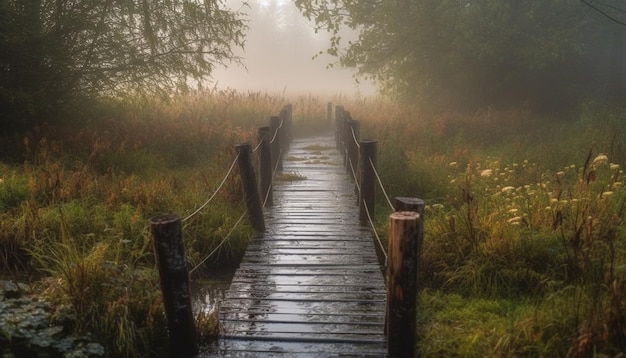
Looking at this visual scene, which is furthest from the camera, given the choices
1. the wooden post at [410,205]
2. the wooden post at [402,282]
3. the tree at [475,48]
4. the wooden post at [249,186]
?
the tree at [475,48]

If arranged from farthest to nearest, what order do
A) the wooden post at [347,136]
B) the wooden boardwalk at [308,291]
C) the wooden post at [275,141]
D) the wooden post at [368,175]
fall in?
the wooden post at [275,141], the wooden post at [347,136], the wooden post at [368,175], the wooden boardwalk at [308,291]

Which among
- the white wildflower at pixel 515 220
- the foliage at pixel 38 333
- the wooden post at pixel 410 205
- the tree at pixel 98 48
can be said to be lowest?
the foliage at pixel 38 333

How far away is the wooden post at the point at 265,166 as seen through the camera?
827 centimetres

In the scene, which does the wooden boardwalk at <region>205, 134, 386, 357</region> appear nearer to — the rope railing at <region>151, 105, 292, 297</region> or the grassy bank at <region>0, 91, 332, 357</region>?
the rope railing at <region>151, 105, 292, 297</region>

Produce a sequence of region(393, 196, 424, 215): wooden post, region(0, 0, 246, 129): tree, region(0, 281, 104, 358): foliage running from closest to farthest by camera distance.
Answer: region(0, 281, 104, 358): foliage
region(393, 196, 424, 215): wooden post
region(0, 0, 246, 129): tree

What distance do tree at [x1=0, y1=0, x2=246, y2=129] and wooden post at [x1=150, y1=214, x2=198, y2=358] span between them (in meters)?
6.63

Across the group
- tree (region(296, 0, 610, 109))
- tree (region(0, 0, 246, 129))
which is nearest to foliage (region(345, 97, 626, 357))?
tree (region(0, 0, 246, 129))

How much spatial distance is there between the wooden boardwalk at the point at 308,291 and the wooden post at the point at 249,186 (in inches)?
10.5

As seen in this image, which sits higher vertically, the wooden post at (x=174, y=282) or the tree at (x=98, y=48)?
the tree at (x=98, y=48)

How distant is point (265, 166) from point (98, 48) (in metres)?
5.11

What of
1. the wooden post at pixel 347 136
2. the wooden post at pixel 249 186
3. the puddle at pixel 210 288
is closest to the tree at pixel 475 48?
the wooden post at pixel 347 136

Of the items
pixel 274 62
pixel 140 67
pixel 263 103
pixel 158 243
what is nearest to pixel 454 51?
pixel 263 103

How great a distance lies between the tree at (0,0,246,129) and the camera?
898 centimetres

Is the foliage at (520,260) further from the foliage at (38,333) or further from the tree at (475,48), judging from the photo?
the tree at (475,48)
